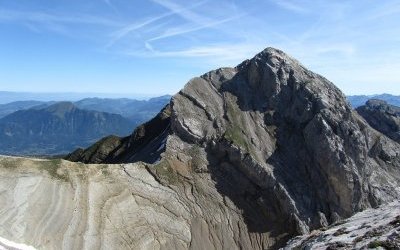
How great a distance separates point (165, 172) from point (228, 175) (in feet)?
42.4

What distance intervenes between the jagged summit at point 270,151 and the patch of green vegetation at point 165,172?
0.23 metres

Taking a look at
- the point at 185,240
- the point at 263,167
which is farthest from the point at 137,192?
the point at 263,167

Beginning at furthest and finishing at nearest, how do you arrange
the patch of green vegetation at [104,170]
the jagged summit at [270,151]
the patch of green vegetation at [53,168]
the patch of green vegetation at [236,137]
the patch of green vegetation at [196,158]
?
the patch of green vegetation at [236,137] < the patch of green vegetation at [196,158] < the jagged summit at [270,151] < the patch of green vegetation at [104,170] < the patch of green vegetation at [53,168]

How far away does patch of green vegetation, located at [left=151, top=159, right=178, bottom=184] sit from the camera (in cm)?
8362

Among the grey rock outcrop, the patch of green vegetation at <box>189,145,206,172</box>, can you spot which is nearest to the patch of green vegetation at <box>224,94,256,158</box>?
the patch of green vegetation at <box>189,145,206,172</box>

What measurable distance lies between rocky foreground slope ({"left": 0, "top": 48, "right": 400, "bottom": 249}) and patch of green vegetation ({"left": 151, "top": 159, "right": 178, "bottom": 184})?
244mm

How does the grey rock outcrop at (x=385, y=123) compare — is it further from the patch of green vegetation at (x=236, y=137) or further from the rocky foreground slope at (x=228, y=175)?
the patch of green vegetation at (x=236, y=137)

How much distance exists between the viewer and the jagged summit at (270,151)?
86.4 metres

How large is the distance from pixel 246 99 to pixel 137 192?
37.2 m

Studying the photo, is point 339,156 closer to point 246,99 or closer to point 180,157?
point 246,99

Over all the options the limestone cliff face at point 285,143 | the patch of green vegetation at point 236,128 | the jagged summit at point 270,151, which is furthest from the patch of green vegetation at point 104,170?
the patch of green vegetation at point 236,128

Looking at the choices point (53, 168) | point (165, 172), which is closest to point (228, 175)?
point (165, 172)

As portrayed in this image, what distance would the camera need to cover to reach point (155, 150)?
310ft

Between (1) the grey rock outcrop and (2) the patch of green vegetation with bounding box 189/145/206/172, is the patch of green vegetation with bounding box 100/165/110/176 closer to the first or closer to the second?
(2) the patch of green vegetation with bounding box 189/145/206/172
